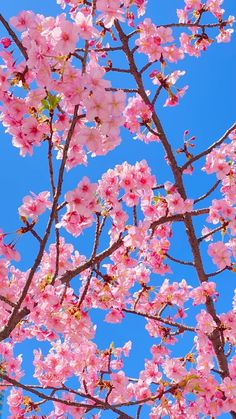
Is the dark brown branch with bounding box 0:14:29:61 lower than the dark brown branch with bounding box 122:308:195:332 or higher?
higher

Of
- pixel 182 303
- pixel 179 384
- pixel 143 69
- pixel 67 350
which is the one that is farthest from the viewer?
pixel 182 303

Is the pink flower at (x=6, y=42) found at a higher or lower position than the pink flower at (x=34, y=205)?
higher

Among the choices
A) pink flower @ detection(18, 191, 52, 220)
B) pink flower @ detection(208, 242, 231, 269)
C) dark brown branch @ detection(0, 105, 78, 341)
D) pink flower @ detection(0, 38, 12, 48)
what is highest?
pink flower @ detection(0, 38, 12, 48)

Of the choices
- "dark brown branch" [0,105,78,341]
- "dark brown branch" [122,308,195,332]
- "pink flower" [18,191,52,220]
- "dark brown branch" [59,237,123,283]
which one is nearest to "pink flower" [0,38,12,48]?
"dark brown branch" [0,105,78,341]

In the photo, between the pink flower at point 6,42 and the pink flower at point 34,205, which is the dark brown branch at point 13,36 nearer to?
the pink flower at point 6,42

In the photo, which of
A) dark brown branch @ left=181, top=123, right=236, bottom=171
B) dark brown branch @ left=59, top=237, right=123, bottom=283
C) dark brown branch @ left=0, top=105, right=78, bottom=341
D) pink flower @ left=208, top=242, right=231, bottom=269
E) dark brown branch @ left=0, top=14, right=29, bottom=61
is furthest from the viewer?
dark brown branch @ left=181, top=123, right=236, bottom=171

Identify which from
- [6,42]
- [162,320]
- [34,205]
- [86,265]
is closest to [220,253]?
[162,320]

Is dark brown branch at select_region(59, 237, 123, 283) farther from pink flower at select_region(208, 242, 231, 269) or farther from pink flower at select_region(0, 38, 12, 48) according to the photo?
pink flower at select_region(0, 38, 12, 48)

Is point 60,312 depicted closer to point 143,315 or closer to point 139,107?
point 143,315

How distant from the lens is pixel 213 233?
20.6 feet

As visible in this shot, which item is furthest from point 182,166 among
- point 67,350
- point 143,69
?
point 67,350

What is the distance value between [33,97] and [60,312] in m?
1.96

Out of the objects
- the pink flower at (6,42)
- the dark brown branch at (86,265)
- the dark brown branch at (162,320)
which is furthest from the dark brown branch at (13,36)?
the dark brown branch at (162,320)

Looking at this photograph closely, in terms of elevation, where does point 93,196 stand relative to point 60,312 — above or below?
above
